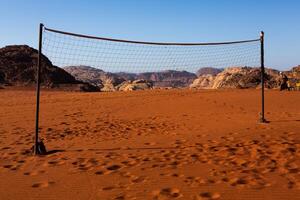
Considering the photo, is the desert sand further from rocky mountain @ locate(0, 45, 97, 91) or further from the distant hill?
the distant hill

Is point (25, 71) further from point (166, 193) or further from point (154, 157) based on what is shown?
point (166, 193)

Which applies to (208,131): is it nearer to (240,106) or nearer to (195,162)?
(195,162)

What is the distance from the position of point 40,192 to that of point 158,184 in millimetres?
1604

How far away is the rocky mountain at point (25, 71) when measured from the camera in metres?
31.6

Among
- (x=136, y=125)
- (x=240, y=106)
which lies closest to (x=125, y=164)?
(x=136, y=125)

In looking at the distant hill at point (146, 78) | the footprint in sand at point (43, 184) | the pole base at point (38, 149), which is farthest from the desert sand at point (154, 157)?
the distant hill at point (146, 78)

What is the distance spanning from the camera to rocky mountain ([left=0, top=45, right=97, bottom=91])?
31609mm

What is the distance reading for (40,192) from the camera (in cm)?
509

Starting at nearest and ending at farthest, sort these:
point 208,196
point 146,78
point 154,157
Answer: point 208,196, point 154,157, point 146,78

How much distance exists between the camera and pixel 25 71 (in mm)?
33062

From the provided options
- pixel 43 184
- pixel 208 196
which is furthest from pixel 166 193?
pixel 43 184

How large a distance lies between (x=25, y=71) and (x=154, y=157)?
1131 inches

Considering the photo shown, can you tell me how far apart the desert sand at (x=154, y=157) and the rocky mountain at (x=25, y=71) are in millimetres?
19367

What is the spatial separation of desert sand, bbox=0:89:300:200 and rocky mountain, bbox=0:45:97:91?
1937 cm
